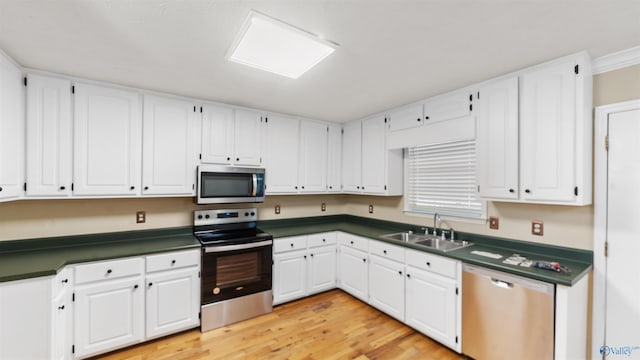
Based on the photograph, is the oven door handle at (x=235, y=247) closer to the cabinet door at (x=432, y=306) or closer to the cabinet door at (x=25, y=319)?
the cabinet door at (x=25, y=319)

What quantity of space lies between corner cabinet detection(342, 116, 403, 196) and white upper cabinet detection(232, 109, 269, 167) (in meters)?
1.31

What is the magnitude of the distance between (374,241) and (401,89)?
65.1 inches

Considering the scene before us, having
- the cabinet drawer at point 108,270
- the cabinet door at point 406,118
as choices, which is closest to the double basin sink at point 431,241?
the cabinet door at point 406,118

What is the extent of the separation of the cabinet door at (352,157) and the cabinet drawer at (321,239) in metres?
0.75

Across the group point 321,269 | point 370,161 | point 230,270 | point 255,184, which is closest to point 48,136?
point 255,184

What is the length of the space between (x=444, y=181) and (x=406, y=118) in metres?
0.84

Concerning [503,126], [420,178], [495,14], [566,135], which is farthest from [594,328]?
[495,14]

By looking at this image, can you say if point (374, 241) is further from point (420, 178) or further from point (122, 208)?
point (122, 208)

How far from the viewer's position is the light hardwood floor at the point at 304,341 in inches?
91.2

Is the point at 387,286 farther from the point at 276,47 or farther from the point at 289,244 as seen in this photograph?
the point at 276,47

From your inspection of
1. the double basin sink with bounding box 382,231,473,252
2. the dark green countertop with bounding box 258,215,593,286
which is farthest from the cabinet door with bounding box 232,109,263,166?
the double basin sink with bounding box 382,231,473,252

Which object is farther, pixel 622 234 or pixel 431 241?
pixel 431 241

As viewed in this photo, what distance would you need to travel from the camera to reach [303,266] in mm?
3346

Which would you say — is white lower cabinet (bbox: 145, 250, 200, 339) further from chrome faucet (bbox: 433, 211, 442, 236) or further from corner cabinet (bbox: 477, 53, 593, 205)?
corner cabinet (bbox: 477, 53, 593, 205)
